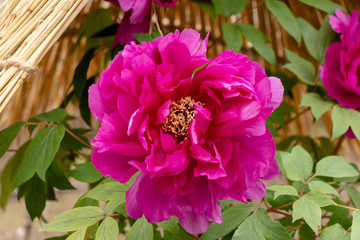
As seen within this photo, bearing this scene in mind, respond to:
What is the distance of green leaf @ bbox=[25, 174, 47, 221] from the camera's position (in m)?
0.42

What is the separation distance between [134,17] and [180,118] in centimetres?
17

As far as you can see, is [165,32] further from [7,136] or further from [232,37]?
[7,136]

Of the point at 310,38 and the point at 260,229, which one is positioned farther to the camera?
the point at 310,38

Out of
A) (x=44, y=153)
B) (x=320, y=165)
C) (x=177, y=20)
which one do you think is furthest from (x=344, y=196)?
A: (x=44, y=153)

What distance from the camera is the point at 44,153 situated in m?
0.37

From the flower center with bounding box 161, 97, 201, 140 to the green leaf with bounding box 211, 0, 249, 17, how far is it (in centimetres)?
20

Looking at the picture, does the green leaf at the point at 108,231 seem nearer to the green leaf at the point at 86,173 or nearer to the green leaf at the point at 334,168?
the green leaf at the point at 86,173

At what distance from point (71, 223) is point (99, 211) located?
0.07ft

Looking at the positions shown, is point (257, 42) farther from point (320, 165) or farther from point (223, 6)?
point (320, 165)

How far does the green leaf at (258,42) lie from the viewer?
472 mm

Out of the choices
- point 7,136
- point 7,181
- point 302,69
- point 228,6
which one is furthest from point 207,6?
point 7,181

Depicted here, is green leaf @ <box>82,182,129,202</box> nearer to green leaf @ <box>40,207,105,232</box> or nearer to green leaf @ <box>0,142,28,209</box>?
green leaf @ <box>40,207,105,232</box>

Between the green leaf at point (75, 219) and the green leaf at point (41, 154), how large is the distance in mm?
65

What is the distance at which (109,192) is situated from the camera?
0.33 metres
